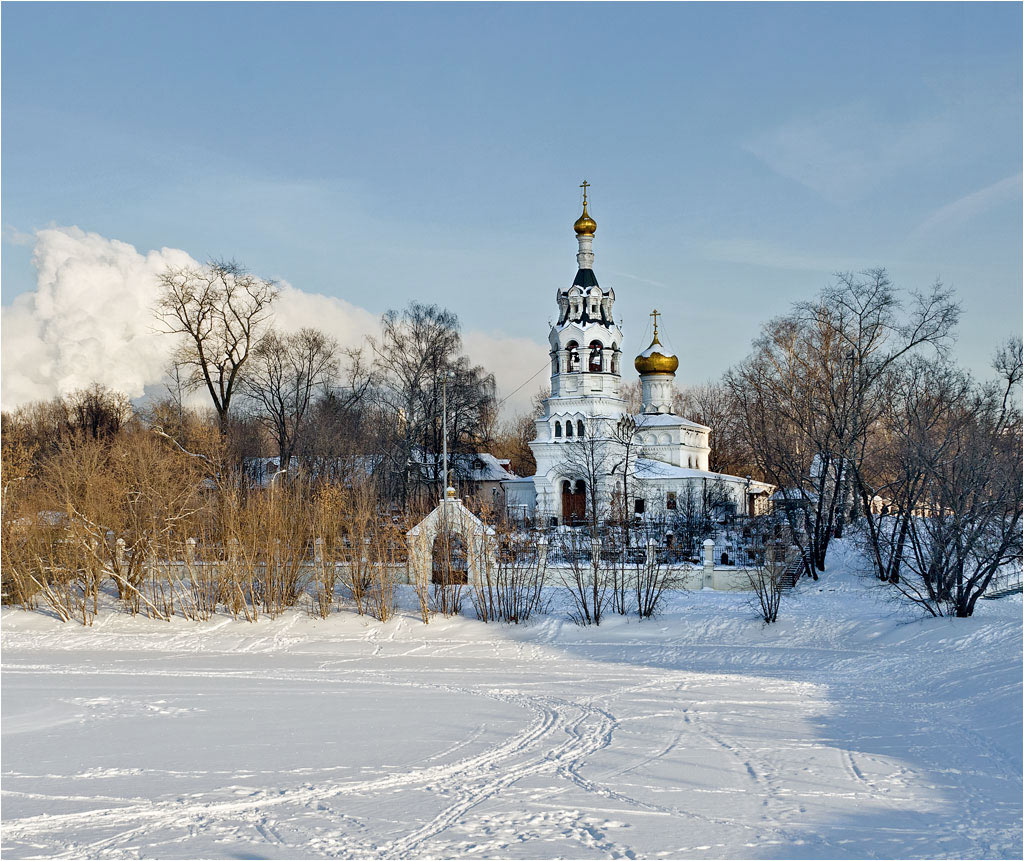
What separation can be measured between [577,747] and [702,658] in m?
7.72

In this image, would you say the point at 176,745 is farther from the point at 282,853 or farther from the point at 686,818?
the point at 686,818

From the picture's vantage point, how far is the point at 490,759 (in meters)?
10.4

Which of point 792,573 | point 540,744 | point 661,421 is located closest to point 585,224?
point 661,421

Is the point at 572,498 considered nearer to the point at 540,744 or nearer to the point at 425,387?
the point at 425,387

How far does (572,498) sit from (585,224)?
36.5 ft

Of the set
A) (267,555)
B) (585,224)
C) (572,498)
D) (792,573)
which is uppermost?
(585,224)

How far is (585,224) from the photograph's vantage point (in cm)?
3769

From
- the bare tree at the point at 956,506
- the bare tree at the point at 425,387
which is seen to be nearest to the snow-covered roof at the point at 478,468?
the bare tree at the point at 425,387

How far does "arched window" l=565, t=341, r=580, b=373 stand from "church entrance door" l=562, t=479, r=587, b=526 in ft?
15.2

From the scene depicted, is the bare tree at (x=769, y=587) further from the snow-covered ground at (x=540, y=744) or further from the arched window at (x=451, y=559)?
the arched window at (x=451, y=559)

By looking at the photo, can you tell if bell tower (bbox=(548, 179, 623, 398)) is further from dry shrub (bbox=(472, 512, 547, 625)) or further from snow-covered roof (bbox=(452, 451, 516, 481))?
dry shrub (bbox=(472, 512, 547, 625))

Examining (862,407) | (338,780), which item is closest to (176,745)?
(338,780)

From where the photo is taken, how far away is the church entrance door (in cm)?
3653

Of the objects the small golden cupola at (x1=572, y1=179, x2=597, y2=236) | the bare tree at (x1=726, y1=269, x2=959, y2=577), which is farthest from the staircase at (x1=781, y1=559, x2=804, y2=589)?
the small golden cupola at (x1=572, y1=179, x2=597, y2=236)
